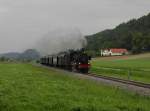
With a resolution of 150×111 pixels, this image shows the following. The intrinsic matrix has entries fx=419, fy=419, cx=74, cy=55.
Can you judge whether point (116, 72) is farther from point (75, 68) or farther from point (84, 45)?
point (84, 45)

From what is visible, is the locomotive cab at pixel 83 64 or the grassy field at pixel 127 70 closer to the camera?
the grassy field at pixel 127 70

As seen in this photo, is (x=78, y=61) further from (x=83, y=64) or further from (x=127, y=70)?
(x=127, y=70)

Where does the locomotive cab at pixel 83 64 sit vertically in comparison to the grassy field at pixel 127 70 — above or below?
above

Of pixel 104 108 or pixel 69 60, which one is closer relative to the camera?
pixel 104 108

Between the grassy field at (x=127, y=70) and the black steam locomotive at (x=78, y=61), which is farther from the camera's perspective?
the black steam locomotive at (x=78, y=61)

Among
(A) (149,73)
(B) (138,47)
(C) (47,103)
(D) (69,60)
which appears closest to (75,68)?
(D) (69,60)

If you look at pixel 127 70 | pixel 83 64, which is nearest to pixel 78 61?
pixel 83 64

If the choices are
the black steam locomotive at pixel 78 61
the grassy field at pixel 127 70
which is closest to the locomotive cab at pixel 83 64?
the black steam locomotive at pixel 78 61

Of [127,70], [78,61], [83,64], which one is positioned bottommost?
[127,70]

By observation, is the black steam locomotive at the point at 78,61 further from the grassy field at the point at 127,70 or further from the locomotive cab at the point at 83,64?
the grassy field at the point at 127,70

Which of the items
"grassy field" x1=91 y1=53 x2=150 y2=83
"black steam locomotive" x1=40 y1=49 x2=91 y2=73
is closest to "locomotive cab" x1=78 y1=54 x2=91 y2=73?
"black steam locomotive" x1=40 y1=49 x2=91 y2=73

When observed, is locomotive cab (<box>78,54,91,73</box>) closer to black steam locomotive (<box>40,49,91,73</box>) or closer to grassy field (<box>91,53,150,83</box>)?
black steam locomotive (<box>40,49,91,73</box>)

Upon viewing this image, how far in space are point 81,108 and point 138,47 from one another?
159038 mm

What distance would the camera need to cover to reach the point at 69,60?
5962 centimetres
